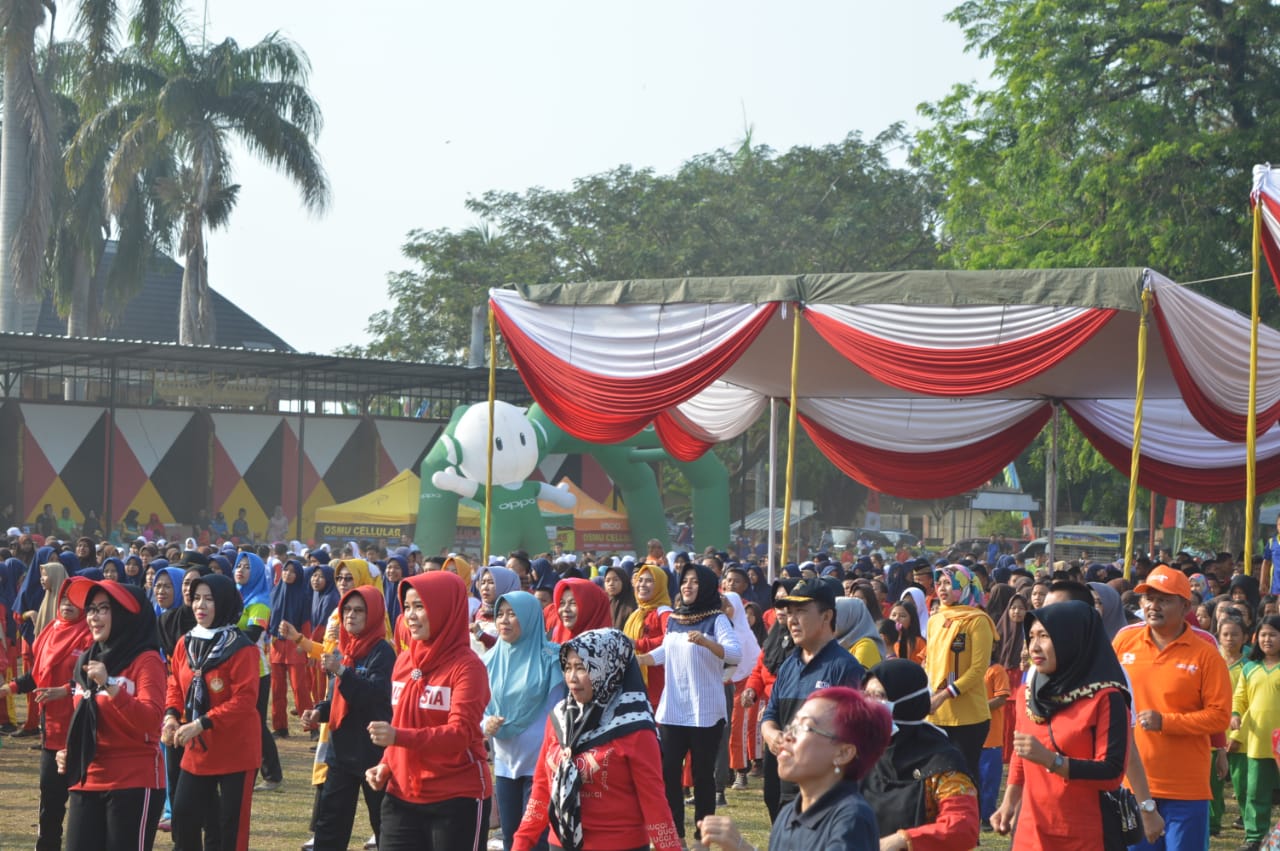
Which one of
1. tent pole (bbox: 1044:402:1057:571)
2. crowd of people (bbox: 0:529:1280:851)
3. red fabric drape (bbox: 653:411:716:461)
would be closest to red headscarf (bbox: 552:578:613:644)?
crowd of people (bbox: 0:529:1280:851)

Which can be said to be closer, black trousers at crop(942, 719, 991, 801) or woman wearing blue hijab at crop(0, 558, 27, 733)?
black trousers at crop(942, 719, 991, 801)

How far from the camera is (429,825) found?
17.7 feet

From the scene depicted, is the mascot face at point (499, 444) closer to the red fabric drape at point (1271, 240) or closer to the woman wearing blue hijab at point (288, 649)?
the woman wearing blue hijab at point (288, 649)

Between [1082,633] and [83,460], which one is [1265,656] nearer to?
[1082,633]

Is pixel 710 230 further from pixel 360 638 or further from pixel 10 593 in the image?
pixel 360 638

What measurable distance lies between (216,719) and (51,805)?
102 centimetres

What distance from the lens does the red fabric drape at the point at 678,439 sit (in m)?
17.7

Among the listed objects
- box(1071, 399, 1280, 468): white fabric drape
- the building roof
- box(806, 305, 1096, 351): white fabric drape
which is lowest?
box(1071, 399, 1280, 468): white fabric drape

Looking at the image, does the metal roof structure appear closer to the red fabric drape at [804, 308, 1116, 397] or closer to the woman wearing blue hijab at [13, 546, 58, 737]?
the woman wearing blue hijab at [13, 546, 58, 737]

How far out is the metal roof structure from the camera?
26.0 m

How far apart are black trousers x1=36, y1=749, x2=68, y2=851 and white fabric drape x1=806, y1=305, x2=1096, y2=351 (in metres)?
7.63

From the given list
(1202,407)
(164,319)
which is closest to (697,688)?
(1202,407)

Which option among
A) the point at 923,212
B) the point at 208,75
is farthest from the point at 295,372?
the point at 923,212

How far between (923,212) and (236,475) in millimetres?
18614
